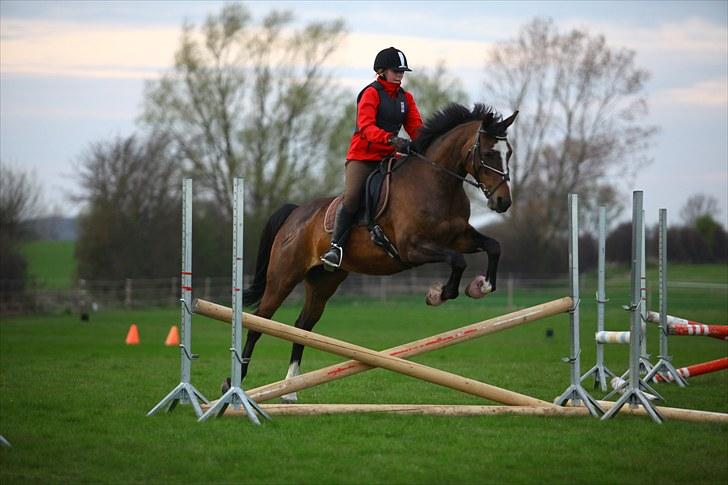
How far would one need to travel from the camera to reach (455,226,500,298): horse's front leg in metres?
8.37

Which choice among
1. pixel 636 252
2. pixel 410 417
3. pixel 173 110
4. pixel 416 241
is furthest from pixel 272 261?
pixel 173 110

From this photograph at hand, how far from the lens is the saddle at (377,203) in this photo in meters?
9.17

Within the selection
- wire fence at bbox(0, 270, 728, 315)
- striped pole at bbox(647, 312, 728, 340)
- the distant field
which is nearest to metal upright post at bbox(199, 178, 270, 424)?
striped pole at bbox(647, 312, 728, 340)

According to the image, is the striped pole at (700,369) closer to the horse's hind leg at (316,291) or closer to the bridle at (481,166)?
the bridle at (481,166)

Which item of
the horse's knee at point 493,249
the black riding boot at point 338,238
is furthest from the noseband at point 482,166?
the black riding boot at point 338,238

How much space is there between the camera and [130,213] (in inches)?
1567

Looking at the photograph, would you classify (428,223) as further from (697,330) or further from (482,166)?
(697,330)

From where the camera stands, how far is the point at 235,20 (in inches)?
1692

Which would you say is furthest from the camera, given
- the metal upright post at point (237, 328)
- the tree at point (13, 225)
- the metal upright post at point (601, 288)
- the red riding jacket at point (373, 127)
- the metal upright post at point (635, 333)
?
the tree at point (13, 225)

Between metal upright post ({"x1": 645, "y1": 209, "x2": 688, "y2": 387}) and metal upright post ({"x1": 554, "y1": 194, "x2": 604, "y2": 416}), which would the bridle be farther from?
metal upright post ({"x1": 645, "y1": 209, "x2": 688, "y2": 387})

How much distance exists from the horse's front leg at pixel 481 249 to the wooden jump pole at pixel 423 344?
0.40m

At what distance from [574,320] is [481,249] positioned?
1.07m

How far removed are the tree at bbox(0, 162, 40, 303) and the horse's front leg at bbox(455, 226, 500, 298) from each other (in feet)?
87.5

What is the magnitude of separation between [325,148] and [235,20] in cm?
679
